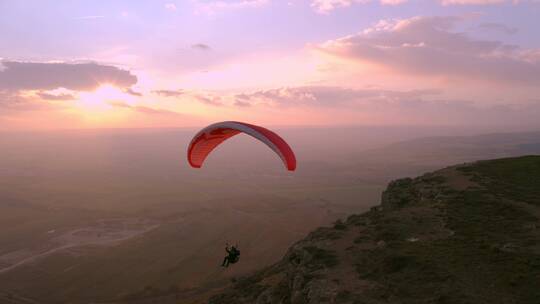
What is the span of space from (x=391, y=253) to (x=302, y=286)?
3738mm

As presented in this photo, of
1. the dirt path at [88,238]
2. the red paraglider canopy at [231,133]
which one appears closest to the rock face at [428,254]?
the red paraglider canopy at [231,133]

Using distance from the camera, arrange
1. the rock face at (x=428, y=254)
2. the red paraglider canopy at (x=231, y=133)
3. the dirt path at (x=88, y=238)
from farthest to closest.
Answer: the dirt path at (x=88, y=238) → the red paraglider canopy at (x=231, y=133) → the rock face at (x=428, y=254)

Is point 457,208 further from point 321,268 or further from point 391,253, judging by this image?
point 321,268

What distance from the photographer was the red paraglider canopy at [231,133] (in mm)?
15547

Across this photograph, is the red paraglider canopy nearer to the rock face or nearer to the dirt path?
the rock face

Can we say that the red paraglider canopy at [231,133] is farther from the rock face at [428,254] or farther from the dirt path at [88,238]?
the dirt path at [88,238]

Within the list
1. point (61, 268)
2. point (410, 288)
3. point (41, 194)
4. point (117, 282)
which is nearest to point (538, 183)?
point (410, 288)

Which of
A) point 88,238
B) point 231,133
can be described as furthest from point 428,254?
point 88,238

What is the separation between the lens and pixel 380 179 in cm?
13450

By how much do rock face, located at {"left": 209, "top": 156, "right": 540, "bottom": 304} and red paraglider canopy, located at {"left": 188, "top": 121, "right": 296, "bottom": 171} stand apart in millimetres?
4491

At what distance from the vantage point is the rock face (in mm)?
11664

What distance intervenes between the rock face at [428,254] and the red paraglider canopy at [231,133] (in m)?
4.49

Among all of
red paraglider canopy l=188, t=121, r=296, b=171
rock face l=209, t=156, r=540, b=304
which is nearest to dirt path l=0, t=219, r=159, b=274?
red paraglider canopy l=188, t=121, r=296, b=171

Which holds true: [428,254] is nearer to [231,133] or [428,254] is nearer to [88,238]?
[231,133]
